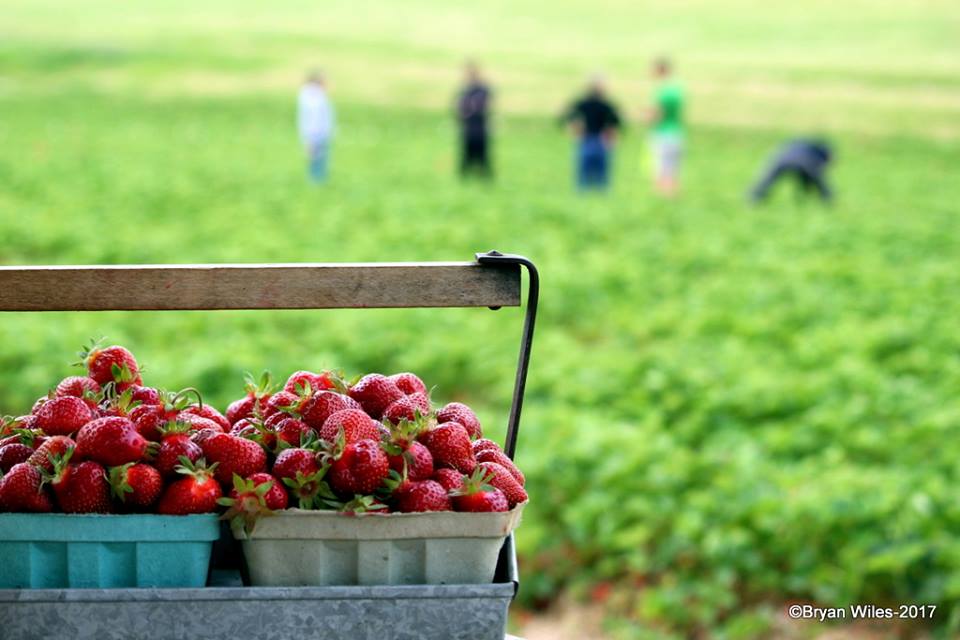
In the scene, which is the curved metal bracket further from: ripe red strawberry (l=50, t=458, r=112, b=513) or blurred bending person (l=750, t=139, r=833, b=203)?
blurred bending person (l=750, t=139, r=833, b=203)

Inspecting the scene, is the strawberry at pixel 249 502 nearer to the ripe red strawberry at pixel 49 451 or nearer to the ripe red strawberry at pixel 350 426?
the ripe red strawberry at pixel 350 426

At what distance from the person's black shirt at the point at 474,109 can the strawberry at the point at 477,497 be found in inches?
726

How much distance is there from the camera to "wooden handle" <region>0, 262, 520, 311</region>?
201 cm

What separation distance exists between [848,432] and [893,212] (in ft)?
40.1

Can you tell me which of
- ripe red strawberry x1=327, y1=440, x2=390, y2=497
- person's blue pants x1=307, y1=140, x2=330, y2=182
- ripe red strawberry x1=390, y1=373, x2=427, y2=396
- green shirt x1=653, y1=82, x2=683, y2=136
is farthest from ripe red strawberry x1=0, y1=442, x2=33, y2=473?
person's blue pants x1=307, y1=140, x2=330, y2=182

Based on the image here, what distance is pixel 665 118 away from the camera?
17859 mm

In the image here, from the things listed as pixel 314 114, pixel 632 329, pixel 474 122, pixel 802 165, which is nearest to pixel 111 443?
pixel 632 329

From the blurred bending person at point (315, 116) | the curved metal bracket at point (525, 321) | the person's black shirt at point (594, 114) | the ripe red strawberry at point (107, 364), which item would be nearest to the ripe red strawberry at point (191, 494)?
the ripe red strawberry at point (107, 364)

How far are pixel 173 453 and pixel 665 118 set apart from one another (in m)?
16.5

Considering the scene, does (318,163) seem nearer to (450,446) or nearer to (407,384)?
(407,384)

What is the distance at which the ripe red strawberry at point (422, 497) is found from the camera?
186 cm

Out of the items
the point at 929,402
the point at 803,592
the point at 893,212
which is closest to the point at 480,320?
the point at 929,402

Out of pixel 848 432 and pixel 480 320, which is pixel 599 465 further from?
pixel 480 320

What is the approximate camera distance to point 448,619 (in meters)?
1.83
